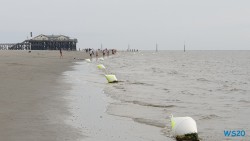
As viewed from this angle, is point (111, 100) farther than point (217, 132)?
Yes

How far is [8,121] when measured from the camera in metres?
8.32

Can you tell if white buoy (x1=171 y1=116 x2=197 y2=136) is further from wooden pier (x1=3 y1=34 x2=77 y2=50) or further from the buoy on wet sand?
wooden pier (x1=3 y1=34 x2=77 y2=50)

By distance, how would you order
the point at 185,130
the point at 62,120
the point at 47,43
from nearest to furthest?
the point at 185,130
the point at 62,120
the point at 47,43

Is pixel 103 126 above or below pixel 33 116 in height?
below

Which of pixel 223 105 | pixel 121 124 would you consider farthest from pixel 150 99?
pixel 121 124

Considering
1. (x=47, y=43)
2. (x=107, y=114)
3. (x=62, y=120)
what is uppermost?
(x=47, y=43)

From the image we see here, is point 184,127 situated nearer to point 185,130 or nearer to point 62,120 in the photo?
point 185,130

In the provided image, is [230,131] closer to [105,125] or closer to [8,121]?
[105,125]

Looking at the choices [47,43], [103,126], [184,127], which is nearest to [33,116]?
[103,126]

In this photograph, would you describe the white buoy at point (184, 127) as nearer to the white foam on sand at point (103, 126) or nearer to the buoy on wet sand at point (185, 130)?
the buoy on wet sand at point (185, 130)

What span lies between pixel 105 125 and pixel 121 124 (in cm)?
49

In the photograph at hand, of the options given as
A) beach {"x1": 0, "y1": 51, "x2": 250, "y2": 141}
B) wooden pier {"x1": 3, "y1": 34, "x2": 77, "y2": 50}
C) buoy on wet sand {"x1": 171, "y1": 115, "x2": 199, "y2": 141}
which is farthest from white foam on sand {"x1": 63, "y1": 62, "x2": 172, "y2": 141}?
wooden pier {"x1": 3, "y1": 34, "x2": 77, "y2": 50}

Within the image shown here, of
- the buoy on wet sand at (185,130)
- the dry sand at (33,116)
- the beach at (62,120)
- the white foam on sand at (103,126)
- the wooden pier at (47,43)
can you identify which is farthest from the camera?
the wooden pier at (47,43)

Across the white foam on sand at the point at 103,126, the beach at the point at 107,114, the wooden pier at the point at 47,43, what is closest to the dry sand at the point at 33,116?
the beach at the point at 107,114
